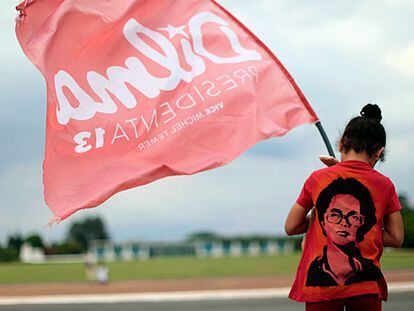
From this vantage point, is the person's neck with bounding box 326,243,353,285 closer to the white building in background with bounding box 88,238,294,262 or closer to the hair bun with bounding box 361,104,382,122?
the hair bun with bounding box 361,104,382,122

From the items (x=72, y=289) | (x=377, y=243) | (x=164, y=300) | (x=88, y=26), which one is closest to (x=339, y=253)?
(x=377, y=243)

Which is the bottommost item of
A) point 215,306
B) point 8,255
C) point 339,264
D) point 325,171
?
point 8,255

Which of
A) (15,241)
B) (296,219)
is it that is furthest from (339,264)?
(15,241)

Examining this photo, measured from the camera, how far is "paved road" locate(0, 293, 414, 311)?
1596cm

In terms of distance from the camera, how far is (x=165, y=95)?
436 cm

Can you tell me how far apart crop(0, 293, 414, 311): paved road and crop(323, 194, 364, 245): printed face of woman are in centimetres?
1225

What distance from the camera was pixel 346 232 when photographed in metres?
3.16

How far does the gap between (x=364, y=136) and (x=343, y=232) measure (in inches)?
18.0

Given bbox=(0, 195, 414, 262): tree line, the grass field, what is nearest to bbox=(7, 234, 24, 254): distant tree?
bbox=(0, 195, 414, 262): tree line

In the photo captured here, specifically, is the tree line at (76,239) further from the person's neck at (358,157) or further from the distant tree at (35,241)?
the person's neck at (358,157)

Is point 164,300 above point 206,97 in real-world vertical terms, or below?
below

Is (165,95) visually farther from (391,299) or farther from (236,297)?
(236,297)

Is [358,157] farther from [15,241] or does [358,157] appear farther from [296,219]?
[15,241]

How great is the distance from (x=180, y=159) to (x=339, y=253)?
1.28 metres
